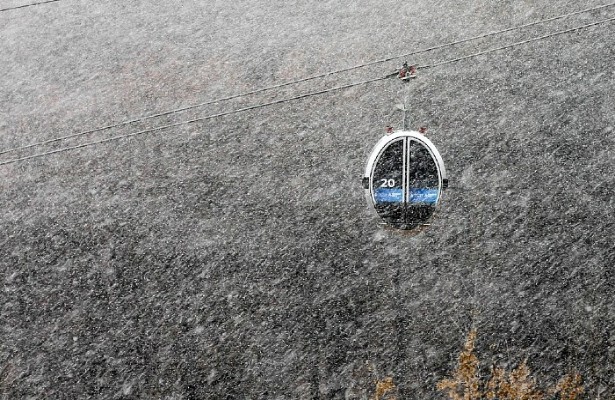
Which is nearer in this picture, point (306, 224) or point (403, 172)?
point (403, 172)

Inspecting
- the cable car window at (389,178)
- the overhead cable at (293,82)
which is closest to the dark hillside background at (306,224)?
the overhead cable at (293,82)

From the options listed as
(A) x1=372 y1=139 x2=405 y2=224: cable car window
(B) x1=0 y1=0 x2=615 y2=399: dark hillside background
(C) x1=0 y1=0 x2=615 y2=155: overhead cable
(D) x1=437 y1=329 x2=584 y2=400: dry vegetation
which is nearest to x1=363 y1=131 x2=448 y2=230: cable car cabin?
(A) x1=372 y1=139 x2=405 y2=224: cable car window

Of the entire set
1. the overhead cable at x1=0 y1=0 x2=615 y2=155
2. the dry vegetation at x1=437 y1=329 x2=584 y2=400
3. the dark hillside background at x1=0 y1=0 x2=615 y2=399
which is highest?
the overhead cable at x1=0 y1=0 x2=615 y2=155

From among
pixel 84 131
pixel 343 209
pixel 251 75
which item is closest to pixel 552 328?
pixel 343 209

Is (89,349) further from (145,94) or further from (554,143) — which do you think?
(554,143)

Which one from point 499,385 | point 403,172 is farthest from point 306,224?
point 499,385

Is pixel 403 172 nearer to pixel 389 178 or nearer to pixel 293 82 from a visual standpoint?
pixel 389 178

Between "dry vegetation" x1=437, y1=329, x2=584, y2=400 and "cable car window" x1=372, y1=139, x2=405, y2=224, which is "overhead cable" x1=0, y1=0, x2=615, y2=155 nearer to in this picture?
"cable car window" x1=372, y1=139, x2=405, y2=224
